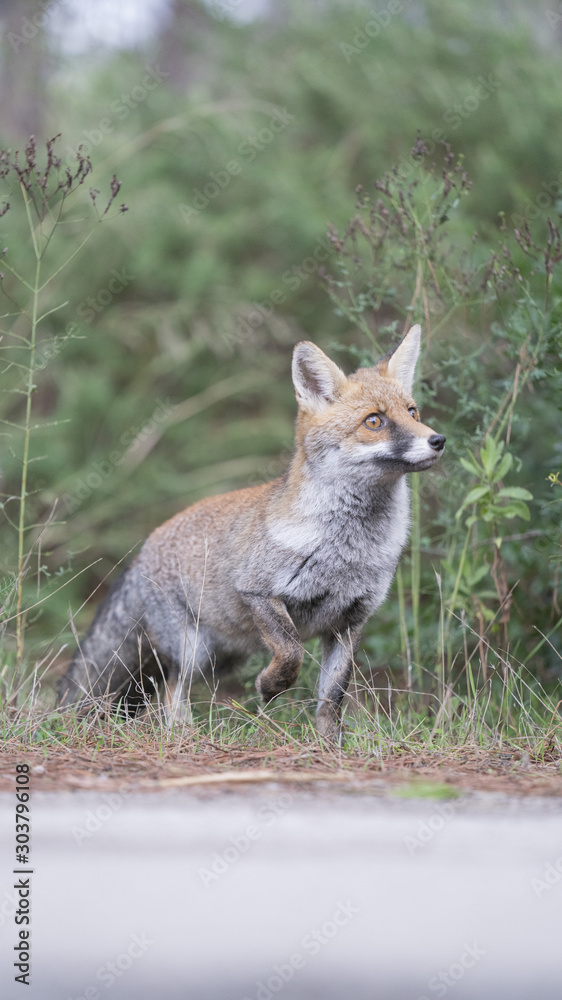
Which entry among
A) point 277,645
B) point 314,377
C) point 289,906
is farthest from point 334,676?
point 289,906

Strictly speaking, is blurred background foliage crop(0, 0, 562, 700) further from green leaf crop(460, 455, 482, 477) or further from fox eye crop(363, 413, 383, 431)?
fox eye crop(363, 413, 383, 431)

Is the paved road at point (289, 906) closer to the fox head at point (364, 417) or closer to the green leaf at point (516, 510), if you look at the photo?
the fox head at point (364, 417)

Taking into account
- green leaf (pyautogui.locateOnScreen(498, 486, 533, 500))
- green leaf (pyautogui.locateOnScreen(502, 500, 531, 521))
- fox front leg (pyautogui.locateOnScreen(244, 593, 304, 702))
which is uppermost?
green leaf (pyautogui.locateOnScreen(498, 486, 533, 500))

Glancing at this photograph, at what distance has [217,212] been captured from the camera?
13.1 metres

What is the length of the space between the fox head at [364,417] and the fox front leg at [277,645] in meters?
0.79

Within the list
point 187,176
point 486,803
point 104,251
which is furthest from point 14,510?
point 486,803

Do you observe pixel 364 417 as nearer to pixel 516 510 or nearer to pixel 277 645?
pixel 516 510

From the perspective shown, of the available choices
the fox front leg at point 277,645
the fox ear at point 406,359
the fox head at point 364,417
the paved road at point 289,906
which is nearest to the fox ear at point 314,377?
the fox head at point 364,417

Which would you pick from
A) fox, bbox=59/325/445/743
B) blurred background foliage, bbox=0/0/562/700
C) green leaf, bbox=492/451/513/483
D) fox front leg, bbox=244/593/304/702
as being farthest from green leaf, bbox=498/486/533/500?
blurred background foliage, bbox=0/0/562/700

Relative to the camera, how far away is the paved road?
2455 mm

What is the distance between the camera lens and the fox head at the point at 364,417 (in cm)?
459

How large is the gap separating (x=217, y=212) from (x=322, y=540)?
931 centimetres

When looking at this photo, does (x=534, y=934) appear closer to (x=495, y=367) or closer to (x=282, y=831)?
(x=282, y=831)

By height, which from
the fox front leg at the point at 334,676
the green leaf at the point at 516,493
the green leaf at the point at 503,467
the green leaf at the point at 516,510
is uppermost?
the green leaf at the point at 503,467
